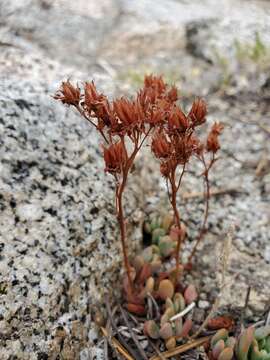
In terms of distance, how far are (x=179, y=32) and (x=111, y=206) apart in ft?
9.40

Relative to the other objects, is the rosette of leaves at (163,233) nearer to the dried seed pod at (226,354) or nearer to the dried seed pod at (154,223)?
the dried seed pod at (154,223)

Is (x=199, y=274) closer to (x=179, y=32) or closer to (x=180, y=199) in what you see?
(x=180, y=199)

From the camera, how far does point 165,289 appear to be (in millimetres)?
2471

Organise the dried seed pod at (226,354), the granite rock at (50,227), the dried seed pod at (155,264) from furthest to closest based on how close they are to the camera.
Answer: the dried seed pod at (155,264) → the dried seed pod at (226,354) → the granite rock at (50,227)

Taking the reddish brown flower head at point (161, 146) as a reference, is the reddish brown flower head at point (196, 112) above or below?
above

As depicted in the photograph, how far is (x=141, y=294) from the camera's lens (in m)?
2.50

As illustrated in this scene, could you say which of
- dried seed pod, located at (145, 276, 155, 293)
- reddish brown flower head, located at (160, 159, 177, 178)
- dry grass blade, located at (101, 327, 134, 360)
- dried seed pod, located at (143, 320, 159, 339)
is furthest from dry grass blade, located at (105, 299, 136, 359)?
reddish brown flower head, located at (160, 159, 177, 178)

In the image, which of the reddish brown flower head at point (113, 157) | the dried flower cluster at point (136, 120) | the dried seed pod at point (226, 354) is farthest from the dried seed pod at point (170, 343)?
the reddish brown flower head at point (113, 157)

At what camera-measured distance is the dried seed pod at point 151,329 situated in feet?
7.66

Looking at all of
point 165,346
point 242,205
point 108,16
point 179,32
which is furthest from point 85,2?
point 165,346

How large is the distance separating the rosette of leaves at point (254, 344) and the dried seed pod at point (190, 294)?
37 centimetres

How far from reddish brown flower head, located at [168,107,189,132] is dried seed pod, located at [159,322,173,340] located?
1005 millimetres

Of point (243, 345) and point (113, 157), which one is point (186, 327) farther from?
point (113, 157)

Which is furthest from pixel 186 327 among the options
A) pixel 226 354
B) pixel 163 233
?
pixel 163 233
